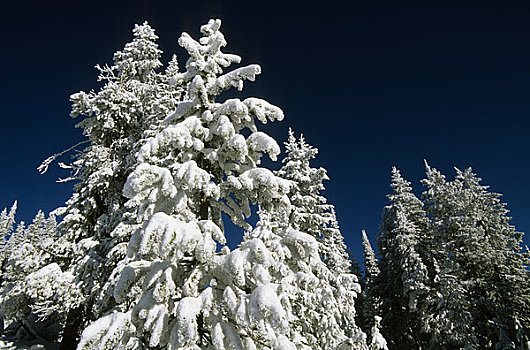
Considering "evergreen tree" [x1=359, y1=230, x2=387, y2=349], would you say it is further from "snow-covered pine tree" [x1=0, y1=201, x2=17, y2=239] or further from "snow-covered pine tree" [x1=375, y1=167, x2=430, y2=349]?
"snow-covered pine tree" [x1=0, y1=201, x2=17, y2=239]

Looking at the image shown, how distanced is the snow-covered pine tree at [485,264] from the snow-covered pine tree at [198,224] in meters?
21.1

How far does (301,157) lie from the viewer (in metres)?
22.0

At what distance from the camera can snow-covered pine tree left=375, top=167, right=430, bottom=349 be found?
2542 cm

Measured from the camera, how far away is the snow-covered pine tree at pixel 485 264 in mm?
19641

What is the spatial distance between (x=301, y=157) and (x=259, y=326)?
17.7 meters

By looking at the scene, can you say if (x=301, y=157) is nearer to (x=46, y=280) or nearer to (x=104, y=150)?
(x=104, y=150)

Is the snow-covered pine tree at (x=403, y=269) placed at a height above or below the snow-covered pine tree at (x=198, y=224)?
above

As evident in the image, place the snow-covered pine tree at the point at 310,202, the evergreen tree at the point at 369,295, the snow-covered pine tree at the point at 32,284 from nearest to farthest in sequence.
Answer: the snow-covered pine tree at the point at 32,284 < the snow-covered pine tree at the point at 310,202 < the evergreen tree at the point at 369,295

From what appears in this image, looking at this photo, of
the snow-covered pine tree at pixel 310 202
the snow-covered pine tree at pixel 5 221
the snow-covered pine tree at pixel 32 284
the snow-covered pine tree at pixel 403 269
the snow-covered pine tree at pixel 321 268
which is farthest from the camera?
the snow-covered pine tree at pixel 5 221

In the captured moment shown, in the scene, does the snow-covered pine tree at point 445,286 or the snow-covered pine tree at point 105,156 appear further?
the snow-covered pine tree at point 445,286

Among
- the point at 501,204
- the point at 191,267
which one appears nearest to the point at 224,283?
the point at 191,267

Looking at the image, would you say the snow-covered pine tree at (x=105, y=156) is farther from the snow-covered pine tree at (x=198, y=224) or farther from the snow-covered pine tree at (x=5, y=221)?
the snow-covered pine tree at (x=5, y=221)

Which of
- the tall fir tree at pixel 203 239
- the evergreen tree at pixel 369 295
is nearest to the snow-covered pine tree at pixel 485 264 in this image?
the evergreen tree at pixel 369 295

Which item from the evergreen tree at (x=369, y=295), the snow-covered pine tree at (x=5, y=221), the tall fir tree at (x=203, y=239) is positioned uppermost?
the snow-covered pine tree at (x=5, y=221)
